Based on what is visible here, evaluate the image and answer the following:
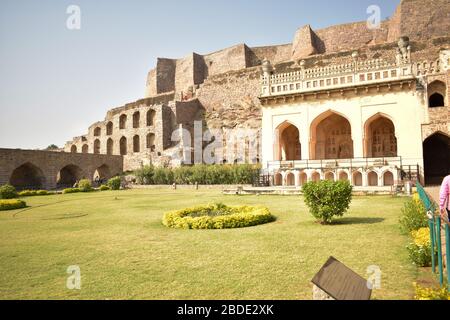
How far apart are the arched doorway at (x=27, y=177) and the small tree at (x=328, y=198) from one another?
30638 mm

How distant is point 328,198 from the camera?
8805 millimetres

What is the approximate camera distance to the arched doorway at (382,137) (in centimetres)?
2214

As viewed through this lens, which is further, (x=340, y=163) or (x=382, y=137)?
(x=382, y=137)

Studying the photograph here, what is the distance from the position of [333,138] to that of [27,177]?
99.4ft

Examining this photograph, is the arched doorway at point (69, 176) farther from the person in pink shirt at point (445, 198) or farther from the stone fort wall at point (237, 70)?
the person in pink shirt at point (445, 198)

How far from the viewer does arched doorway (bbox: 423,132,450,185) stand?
955 inches

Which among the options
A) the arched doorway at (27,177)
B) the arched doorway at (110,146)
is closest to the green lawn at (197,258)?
the arched doorway at (27,177)

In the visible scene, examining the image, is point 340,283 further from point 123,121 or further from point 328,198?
point 123,121

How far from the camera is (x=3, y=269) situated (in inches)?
229

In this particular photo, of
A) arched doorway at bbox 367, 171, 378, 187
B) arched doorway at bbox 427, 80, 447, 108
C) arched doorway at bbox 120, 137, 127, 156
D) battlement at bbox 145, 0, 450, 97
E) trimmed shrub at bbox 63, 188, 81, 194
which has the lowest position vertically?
trimmed shrub at bbox 63, 188, 81, 194

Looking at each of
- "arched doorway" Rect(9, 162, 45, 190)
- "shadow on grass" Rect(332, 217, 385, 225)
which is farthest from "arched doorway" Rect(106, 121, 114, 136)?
"shadow on grass" Rect(332, 217, 385, 225)

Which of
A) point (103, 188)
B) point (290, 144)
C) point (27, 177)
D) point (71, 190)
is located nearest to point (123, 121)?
point (27, 177)

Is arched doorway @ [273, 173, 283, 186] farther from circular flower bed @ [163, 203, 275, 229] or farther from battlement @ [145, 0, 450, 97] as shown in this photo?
battlement @ [145, 0, 450, 97]

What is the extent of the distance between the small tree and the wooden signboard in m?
5.58
